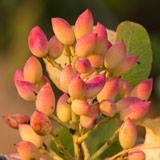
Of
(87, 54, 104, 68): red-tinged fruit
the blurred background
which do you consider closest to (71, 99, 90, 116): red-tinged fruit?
(87, 54, 104, 68): red-tinged fruit

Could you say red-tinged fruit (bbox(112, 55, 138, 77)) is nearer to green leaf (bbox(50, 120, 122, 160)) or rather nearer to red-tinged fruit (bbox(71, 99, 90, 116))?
red-tinged fruit (bbox(71, 99, 90, 116))

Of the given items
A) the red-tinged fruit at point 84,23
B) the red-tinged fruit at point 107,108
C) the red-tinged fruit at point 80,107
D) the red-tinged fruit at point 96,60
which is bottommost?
the red-tinged fruit at point 107,108

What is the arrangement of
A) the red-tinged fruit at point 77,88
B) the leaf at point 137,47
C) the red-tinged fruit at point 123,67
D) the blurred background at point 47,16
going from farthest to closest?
1. the blurred background at point 47,16
2. the leaf at point 137,47
3. the red-tinged fruit at point 123,67
4. the red-tinged fruit at point 77,88

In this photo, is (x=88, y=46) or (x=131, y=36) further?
(x=131, y=36)

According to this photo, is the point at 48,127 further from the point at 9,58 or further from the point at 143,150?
the point at 9,58

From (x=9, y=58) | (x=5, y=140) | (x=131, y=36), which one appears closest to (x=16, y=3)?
(x=9, y=58)

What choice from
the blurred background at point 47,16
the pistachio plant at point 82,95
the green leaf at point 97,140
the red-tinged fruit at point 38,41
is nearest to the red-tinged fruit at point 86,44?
the pistachio plant at point 82,95

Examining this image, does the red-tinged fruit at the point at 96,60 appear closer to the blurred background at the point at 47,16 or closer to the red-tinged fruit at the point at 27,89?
the red-tinged fruit at the point at 27,89
